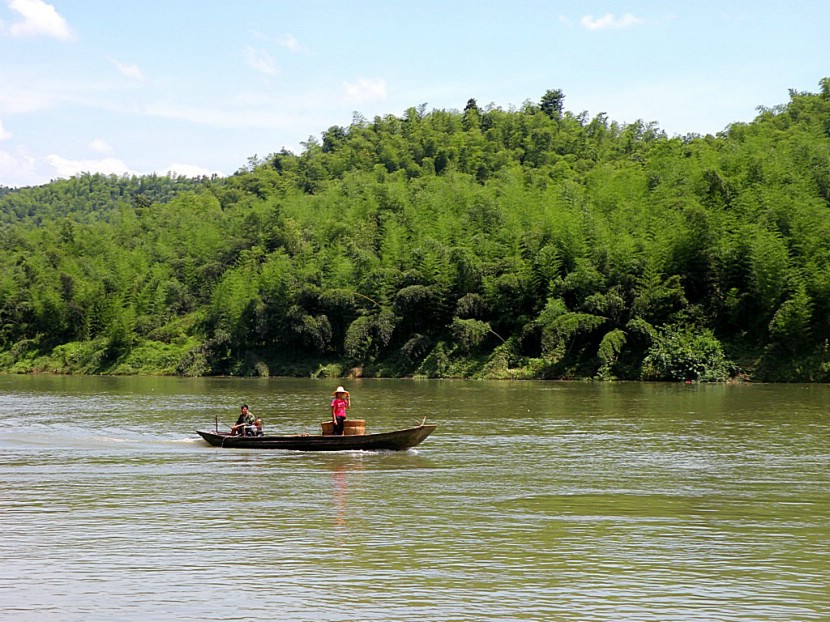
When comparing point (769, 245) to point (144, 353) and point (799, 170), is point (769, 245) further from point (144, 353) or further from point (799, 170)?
point (144, 353)

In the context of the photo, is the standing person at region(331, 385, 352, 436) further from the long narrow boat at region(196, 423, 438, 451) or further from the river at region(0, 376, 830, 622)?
the river at region(0, 376, 830, 622)

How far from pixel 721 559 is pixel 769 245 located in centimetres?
4428

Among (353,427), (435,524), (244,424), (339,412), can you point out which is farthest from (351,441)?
(435,524)

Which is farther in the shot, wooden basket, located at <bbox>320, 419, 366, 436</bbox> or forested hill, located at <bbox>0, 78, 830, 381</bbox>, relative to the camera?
forested hill, located at <bbox>0, 78, 830, 381</bbox>

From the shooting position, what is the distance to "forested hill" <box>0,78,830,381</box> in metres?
57.7

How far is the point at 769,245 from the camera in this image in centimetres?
5584

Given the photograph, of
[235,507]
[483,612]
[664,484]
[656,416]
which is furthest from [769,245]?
[483,612]

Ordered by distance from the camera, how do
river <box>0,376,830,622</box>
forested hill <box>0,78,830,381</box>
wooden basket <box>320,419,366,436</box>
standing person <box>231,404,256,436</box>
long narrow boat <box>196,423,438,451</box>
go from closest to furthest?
river <box>0,376,830,622</box>
long narrow boat <box>196,423,438,451</box>
wooden basket <box>320,419,366,436</box>
standing person <box>231,404,256,436</box>
forested hill <box>0,78,830,381</box>

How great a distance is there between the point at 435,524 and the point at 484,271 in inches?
1999

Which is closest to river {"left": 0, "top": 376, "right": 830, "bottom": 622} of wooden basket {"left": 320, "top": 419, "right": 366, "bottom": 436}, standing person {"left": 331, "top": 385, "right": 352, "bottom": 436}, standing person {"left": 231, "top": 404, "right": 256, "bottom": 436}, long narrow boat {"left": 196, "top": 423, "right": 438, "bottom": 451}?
long narrow boat {"left": 196, "top": 423, "right": 438, "bottom": 451}

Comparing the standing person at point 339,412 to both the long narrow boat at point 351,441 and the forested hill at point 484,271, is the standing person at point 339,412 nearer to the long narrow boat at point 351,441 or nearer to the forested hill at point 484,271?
the long narrow boat at point 351,441

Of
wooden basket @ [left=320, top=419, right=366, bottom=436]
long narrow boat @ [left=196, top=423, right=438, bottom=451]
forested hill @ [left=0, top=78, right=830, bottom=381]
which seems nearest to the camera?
long narrow boat @ [left=196, top=423, right=438, bottom=451]

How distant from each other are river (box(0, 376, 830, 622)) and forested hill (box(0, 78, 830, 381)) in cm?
2270

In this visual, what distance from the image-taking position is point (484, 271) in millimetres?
67938
